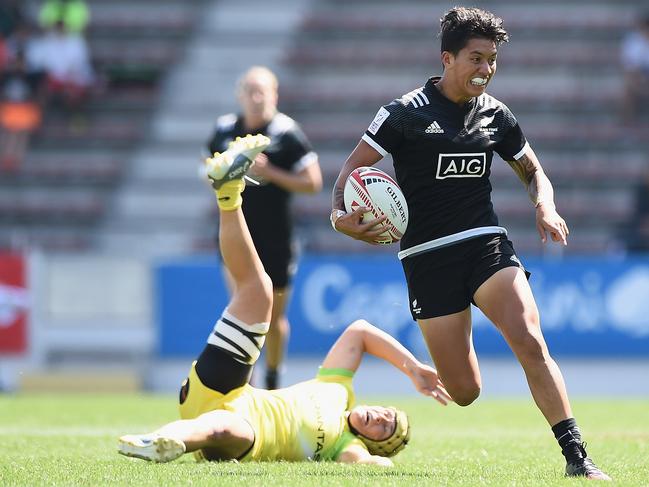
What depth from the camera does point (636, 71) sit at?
19781mm

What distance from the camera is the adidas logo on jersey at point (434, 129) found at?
6883mm

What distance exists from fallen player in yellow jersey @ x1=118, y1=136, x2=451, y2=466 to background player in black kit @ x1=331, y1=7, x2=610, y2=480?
49cm

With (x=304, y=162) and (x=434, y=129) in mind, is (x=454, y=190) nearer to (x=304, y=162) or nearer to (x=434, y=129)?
(x=434, y=129)

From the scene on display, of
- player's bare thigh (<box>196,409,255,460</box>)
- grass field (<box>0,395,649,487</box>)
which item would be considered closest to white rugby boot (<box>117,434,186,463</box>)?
grass field (<box>0,395,649,487</box>)

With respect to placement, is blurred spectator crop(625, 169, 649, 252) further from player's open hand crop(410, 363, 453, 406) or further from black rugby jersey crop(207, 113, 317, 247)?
player's open hand crop(410, 363, 453, 406)

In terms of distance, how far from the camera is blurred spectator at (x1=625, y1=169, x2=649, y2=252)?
16.2 meters

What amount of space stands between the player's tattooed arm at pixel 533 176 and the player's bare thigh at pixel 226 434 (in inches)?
76.7

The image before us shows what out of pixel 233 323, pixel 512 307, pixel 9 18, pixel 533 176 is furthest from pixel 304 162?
pixel 9 18

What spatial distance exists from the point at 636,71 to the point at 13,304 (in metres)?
10.1

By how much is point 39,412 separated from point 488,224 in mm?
6129

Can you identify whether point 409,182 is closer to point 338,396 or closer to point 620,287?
point 338,396

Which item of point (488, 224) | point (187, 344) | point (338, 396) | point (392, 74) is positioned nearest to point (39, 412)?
point (187, 344)

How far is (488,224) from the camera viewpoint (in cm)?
695

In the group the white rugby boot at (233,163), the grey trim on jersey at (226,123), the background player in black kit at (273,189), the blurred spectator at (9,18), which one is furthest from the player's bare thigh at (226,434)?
the blurred spectator at (9,18)
